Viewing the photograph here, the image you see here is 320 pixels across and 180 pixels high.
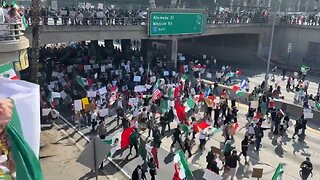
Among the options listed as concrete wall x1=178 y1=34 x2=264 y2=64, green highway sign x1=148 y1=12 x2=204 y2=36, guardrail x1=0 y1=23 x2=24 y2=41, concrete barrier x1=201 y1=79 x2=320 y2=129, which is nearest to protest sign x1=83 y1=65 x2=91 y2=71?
green highway sign x1=148 y1=12 x2=204 y2=36

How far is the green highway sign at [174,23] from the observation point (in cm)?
3147

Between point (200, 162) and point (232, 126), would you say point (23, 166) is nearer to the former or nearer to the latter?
point (200, 162)

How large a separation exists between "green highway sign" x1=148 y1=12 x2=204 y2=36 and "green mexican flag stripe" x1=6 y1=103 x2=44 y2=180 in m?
27.3

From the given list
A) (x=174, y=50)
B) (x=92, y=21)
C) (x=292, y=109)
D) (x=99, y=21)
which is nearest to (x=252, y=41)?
(x=174, y=50)

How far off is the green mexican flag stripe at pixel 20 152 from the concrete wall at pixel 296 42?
1626 inches

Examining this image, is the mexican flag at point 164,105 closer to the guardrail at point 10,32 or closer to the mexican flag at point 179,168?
the guardrail at point 10,32

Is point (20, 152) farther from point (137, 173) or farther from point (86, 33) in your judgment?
point (86, 33)

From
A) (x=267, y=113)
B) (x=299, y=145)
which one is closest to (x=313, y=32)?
(x=267, y=113)

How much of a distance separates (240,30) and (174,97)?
73.9 feet

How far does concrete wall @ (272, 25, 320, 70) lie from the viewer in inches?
1639

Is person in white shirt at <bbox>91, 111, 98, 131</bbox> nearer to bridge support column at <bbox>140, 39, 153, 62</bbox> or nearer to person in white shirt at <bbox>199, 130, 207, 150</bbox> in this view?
person in white shirt at <bbox>199, 130, 207, 150</bbox>

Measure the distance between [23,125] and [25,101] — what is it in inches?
11.2

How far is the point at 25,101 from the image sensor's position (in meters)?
4.27

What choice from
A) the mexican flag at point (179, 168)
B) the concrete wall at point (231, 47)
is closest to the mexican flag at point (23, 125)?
the mexican flag at point (179, 168)
